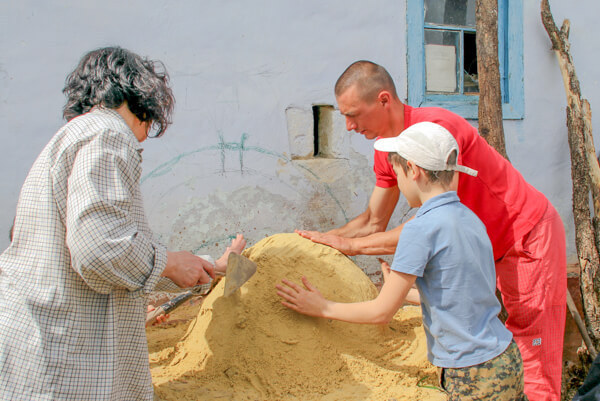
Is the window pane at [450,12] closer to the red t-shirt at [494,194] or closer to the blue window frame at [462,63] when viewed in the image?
the blue window frame at [462,63]

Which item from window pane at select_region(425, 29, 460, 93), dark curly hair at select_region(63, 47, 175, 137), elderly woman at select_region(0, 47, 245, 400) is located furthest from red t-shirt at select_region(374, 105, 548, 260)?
window pane at select_region(425, 29, 460, 93)

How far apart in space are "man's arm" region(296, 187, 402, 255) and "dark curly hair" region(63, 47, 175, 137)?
50.9 inches

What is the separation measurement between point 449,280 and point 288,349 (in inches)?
37.7

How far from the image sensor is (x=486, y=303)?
6.55 feet

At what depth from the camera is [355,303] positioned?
2172 mm

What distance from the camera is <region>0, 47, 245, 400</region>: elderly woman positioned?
1615mm

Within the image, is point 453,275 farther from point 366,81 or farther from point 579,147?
point 579,147

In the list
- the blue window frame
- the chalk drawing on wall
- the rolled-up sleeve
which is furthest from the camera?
the blue window frame

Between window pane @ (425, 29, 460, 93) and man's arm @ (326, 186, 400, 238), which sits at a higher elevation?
window pane @ (425, 29, 460, 93)

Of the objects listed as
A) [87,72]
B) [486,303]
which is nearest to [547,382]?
[486,303]

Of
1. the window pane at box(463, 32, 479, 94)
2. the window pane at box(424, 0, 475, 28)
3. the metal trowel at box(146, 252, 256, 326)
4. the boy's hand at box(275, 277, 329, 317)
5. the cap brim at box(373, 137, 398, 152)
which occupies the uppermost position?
the window pane at box(424, 0, 475, 28)

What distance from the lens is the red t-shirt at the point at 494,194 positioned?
2539 mm

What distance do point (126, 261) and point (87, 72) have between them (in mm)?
777

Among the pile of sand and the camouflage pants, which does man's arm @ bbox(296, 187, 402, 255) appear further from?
the camouflage pants
